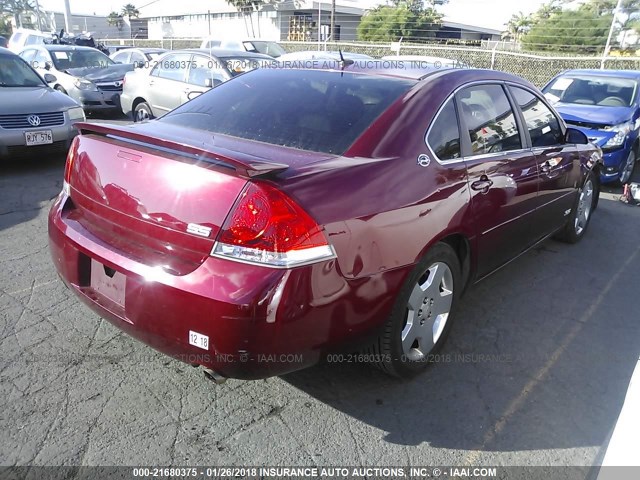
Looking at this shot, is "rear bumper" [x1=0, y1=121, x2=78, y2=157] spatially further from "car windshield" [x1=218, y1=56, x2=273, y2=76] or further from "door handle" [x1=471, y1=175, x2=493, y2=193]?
"door handle" [x1=471, y1=175, x2=493, y2=193]

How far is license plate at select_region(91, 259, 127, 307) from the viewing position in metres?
2.25

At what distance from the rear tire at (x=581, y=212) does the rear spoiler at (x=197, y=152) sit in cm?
366

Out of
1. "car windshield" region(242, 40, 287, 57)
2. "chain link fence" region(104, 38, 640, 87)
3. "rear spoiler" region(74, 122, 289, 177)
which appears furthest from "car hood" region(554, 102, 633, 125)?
"car windshield" region(242, 40, 287, 57)

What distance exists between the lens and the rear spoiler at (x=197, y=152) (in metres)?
1.98

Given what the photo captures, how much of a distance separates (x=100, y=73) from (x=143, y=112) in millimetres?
3307

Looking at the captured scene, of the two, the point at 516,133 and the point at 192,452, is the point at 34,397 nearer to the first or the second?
the point at 192,452

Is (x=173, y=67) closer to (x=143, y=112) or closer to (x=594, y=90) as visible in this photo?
(x=143, y=112)

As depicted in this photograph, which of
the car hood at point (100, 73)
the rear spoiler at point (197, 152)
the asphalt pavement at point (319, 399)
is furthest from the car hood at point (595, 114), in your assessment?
the car hood at point (100, 73)

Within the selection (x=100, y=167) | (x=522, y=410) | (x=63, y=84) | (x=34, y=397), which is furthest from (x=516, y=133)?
(x=63, y=84)

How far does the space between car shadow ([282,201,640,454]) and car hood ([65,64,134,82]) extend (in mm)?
10007

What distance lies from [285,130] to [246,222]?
2.95 feet

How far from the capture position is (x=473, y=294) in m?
3.84

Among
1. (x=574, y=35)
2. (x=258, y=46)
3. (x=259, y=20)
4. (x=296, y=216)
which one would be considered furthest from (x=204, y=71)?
(x=259, y=20)

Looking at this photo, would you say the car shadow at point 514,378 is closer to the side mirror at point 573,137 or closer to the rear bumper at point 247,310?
the rear bumper at point 247,310
